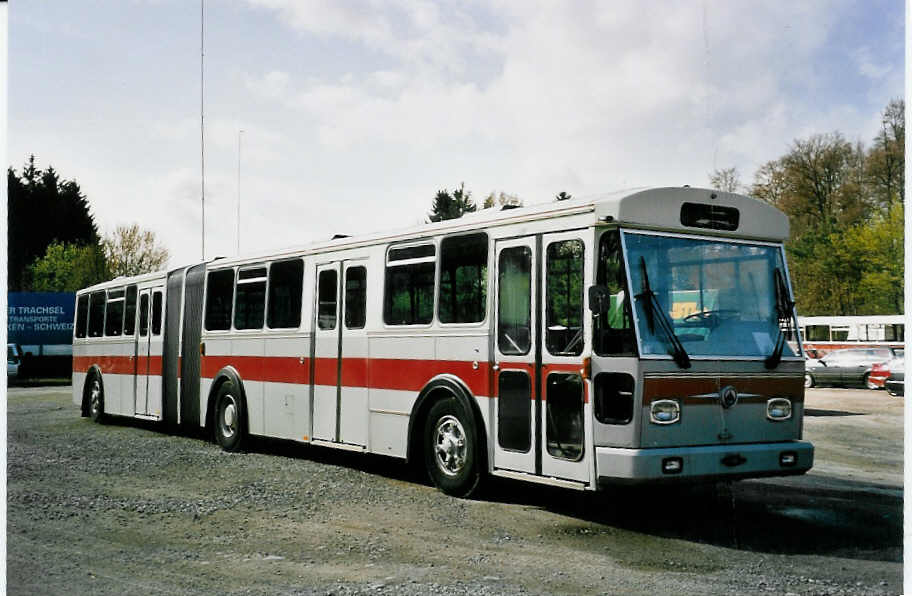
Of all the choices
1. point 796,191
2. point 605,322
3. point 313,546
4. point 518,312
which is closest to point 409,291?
point 518,312

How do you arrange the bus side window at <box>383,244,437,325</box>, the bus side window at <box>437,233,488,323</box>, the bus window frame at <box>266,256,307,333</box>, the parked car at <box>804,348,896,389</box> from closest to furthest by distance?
the bus side window at <box>437,233,488,323</box>, the bus side window at <box>383,244,437,325</box>, the bus window frame at <box>266,256,307,333</box>, the parked car at <box>804,348,896,389</box>

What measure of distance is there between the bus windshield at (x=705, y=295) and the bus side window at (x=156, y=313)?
10343mm

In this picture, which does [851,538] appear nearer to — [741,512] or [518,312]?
[741,512]

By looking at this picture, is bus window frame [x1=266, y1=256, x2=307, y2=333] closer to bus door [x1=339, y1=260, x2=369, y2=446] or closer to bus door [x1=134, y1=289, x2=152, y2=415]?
bus door [x1=339, y1=260, x2=369, y2=446]

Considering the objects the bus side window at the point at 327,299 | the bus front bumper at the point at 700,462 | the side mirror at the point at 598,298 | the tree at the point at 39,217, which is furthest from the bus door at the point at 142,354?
the bus front bumper at the point at 700,462

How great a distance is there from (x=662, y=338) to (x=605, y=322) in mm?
465

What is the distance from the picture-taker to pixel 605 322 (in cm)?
808

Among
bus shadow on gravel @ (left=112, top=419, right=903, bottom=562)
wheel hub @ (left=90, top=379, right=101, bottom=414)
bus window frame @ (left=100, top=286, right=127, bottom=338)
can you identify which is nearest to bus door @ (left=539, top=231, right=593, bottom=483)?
bus shadow on gravel @ (left=112, top=419, right=903, bottom=562)

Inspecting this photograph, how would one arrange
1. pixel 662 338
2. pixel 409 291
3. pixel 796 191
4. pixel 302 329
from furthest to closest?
pixel 796 191 < pixel 302 329 < pixel 409 291 < pixel 662 338

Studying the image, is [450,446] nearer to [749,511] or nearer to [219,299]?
[749,511]

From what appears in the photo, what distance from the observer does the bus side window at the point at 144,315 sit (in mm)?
16828

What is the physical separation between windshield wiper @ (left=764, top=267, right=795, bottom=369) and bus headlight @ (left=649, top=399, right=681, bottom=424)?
1065 mm

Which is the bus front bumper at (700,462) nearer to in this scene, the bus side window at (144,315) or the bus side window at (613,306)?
the bus side window at (613,306)

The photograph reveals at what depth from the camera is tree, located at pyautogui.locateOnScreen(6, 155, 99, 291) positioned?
1141 centimetres
